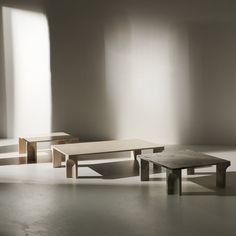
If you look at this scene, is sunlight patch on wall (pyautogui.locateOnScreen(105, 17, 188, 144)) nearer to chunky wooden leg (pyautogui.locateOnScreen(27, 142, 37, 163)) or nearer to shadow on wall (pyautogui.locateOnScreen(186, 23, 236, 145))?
shadow on wall (pyautogui.locateOnScreen(186, 23, 236, 145))

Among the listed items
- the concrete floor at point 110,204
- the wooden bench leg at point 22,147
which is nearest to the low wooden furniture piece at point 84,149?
the concrete floor at point 110,204

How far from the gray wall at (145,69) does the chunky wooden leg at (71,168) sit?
2.09m

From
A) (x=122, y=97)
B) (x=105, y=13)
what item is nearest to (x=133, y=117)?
(x=122, y=97)

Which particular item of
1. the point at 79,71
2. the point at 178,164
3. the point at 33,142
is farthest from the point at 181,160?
the point at 79,71

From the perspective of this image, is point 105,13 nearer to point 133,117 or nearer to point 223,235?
point 133,117

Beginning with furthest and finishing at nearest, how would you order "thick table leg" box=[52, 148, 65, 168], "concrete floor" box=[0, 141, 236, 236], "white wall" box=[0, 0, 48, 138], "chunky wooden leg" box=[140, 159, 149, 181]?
"white wall" box=[0, 0, 48, 138]
"thick table leg" box=[52, 148, 65, 168]
"chunky wooden leg" box=[140, 159, 149, 181]
"concrete floor" box=[0, 141, 236, 236]

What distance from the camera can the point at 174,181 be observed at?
297 centimetres

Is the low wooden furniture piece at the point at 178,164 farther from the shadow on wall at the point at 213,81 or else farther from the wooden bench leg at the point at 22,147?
the shadow on wall at the point at 213,81

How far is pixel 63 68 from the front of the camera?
5.57 meters

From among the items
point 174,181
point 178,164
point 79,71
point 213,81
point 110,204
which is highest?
point 79,71

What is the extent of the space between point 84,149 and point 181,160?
944mm

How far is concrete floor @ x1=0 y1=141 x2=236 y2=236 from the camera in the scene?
2.32 meters

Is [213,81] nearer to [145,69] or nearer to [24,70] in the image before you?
[145,69]

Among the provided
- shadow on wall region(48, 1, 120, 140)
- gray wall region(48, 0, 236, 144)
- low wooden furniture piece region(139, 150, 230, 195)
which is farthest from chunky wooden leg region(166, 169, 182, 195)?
shadow on wall region(48, 1, 120, 140)
